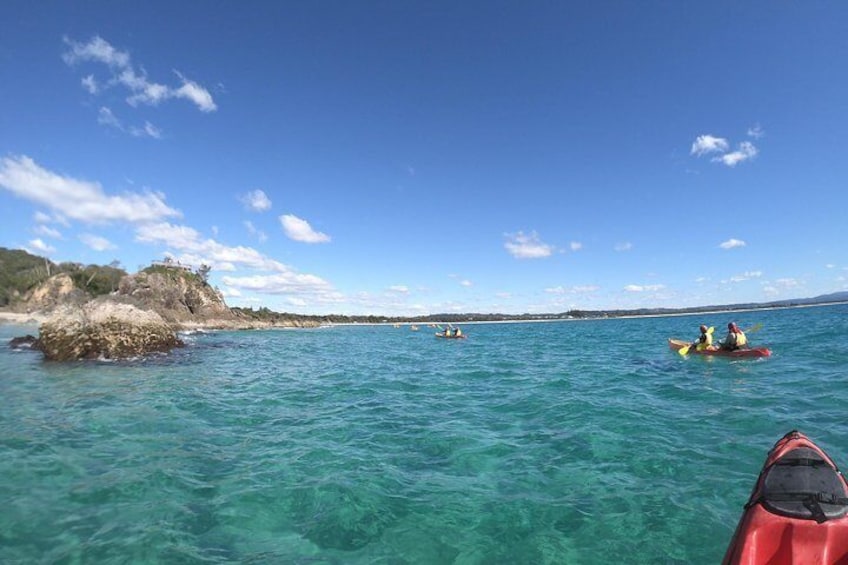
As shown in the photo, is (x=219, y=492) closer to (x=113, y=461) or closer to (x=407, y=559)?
(x=113, y=461)

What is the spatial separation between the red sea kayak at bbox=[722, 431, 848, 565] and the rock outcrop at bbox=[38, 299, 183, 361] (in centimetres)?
3045

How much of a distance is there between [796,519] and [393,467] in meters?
6.74

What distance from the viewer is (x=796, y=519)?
4.82 meters

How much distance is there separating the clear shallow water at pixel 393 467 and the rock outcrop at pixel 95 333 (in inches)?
296

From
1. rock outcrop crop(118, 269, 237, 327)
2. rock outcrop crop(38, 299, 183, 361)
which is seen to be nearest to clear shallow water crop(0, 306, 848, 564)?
rock outcrop crop(38, 299, 183, 361)

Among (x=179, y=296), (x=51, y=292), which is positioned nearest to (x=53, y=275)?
(x=51, y=292)

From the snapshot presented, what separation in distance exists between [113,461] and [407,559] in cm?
721

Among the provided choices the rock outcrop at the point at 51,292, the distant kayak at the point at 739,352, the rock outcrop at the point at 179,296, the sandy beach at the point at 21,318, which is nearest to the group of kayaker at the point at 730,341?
the distant kayak at the point at 739,352

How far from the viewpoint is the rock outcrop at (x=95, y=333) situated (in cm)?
2528

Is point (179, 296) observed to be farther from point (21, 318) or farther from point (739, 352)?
point (739, 352)

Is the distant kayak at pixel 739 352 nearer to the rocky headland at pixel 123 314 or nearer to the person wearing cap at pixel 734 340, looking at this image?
the person wearing cap at pixel 734 340

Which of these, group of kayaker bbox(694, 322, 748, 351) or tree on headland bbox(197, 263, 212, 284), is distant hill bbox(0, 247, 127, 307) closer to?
tree on headland bbox(197, 263, 212, 284)

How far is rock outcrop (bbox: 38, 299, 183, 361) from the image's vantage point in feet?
82.9

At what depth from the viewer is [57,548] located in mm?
6020
